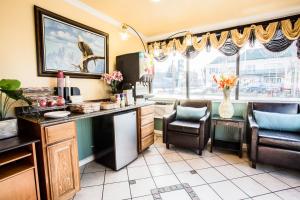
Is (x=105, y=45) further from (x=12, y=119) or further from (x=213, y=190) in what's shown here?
(x=213, y=190)

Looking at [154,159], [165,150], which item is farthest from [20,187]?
[165,150]

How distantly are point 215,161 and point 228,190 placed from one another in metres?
0.71

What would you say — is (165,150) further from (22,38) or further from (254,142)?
(22,38)

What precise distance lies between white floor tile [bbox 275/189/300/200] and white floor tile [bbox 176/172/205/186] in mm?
802

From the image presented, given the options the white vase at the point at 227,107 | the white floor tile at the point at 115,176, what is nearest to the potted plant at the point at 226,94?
the white vase at the point at 227,107

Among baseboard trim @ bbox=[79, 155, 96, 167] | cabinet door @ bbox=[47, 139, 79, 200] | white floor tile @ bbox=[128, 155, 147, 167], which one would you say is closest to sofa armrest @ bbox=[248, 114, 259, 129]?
white floor tile @ bbox=[128, 155, 147, 167]

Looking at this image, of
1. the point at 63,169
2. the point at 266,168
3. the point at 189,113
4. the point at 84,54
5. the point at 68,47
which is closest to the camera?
the point at 63,169

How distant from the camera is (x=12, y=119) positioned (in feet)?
4.90

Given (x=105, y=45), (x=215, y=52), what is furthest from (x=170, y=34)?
(x=105, y=45)

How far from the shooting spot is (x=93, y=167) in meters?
2.38

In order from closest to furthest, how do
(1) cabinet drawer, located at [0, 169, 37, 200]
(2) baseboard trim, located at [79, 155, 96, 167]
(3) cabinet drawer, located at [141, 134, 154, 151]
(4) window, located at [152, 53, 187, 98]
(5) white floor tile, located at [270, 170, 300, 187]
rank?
(1) cabinet drawer, located at [0, 169, 37, 200] → (5) white floor tile, located at [270, 170, 300, 187] → (2) baseboard trim, located at [79, 155, 96, 167] → (3) cabinet drawer, located at [141, 134, 154, 151] → (4) window, located at [152, 53, 187, 98]

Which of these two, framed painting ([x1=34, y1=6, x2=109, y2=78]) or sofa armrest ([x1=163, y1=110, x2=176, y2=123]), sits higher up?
framed painting ([x1=34, y1=6, x2=109, y2=78])

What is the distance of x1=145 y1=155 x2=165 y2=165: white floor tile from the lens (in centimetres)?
252

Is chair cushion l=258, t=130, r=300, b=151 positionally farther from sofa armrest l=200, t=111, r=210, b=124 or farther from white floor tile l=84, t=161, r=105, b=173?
white floor tile l=84, t=161, r=105, b=173
